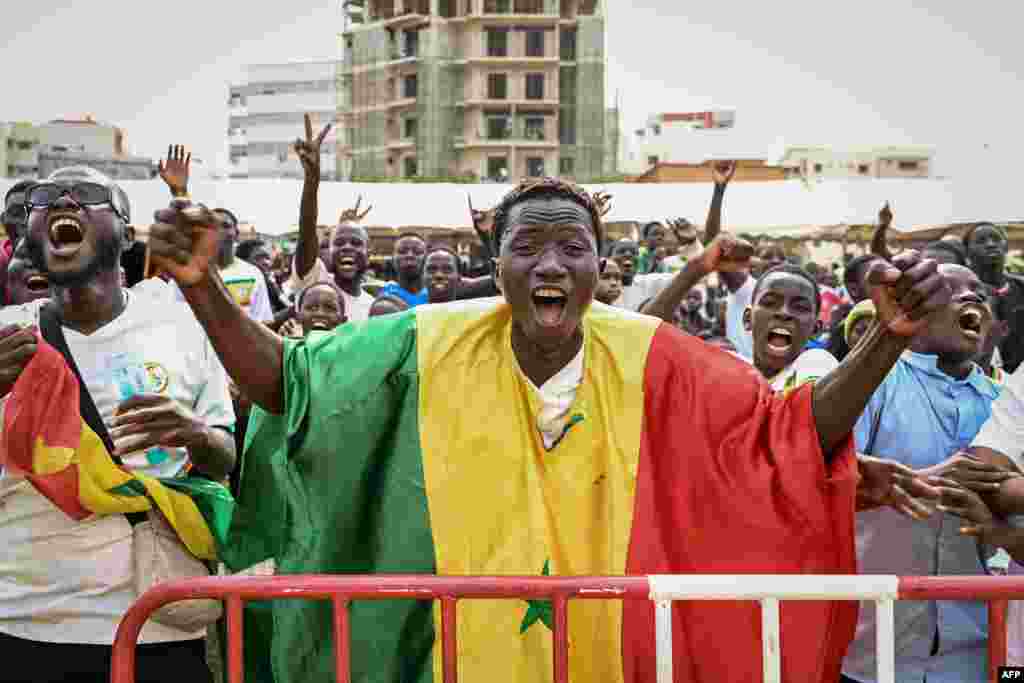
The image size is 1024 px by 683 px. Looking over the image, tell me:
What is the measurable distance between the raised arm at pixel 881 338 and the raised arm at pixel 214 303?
1.48 meters

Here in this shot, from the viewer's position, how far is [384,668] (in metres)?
3.36

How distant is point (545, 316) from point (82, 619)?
5.07 feet

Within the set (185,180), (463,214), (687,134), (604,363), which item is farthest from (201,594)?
(687,134)

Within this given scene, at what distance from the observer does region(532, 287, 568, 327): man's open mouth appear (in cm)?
340

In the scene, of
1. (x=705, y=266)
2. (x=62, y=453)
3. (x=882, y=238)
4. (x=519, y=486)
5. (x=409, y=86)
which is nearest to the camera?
(x=62, y=453)

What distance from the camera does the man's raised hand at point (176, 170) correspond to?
5855 millimetres

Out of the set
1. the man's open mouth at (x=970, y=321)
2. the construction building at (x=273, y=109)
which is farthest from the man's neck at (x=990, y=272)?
the construction building at (x=273, y=109)

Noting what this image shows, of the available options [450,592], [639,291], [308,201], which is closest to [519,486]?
[450,592]

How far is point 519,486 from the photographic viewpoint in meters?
3.42

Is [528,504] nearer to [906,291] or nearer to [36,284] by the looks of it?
[906,291]

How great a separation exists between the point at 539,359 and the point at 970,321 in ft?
5.61

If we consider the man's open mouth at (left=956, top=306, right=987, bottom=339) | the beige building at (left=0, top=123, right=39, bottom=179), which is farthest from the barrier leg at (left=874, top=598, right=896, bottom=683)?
the beige building at (left=0, top=123, right=39, bottom=179)

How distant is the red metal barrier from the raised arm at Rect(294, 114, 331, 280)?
4517 mm

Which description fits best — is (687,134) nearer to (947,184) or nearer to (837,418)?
(947,184)
